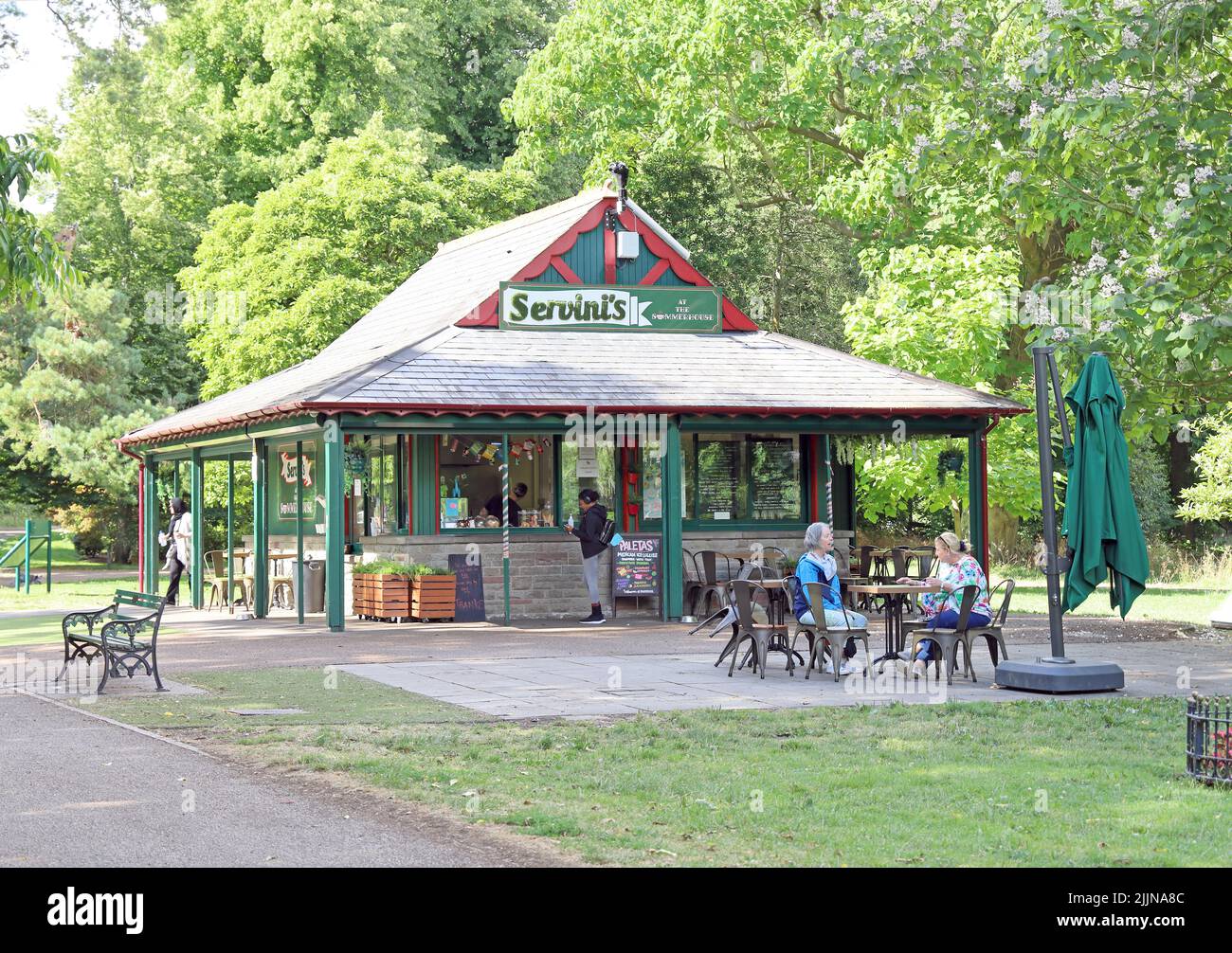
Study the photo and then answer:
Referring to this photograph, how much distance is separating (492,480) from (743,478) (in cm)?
399

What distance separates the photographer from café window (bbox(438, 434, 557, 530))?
76.1ft

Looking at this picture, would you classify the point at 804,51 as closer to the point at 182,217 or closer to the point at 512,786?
the point at 182,217

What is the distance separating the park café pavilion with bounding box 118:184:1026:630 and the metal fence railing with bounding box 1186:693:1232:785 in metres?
13.2

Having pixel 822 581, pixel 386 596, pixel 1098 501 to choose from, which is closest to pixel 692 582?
pixel 386 596

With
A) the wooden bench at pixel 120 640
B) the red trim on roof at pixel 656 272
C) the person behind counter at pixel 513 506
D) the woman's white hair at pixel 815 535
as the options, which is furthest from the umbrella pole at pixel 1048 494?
the red trim on roof at pixel 656 272

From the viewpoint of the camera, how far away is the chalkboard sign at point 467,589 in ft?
74.6

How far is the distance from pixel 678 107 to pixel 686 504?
478 inches

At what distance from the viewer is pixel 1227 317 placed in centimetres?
1509

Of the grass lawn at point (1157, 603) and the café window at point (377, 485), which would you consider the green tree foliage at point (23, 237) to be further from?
the grass lawn at point (1157, 603)

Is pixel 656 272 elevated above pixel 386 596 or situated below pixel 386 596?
above

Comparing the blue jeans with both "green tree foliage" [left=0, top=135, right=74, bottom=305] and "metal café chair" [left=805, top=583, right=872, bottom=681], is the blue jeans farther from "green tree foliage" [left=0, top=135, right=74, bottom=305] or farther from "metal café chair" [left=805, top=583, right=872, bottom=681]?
"green tree foliage" [left=0, top=135, right=74, bottom=305]

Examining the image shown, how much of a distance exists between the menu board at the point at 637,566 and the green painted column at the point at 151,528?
10310 mm

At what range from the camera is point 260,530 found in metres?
23.2

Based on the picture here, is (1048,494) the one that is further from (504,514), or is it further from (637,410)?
(504,514)
